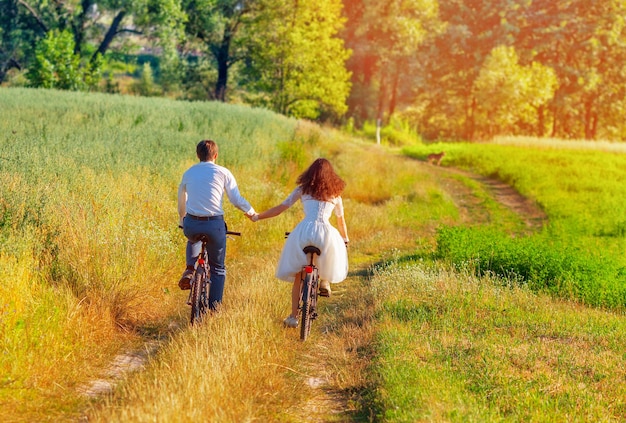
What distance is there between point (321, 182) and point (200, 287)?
1.66 m

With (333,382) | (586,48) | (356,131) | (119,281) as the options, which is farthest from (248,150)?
(586,48)

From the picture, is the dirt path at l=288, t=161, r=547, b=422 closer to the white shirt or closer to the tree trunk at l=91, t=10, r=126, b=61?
the white shirt

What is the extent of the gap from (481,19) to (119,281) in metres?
61.1

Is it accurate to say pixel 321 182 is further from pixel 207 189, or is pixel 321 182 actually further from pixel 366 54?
pixel 366 54

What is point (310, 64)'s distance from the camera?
4400cm

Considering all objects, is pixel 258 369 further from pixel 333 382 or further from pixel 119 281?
pixel 119 281

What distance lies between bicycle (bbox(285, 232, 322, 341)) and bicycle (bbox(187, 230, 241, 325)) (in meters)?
1.00

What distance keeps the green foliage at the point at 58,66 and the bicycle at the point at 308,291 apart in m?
32.6

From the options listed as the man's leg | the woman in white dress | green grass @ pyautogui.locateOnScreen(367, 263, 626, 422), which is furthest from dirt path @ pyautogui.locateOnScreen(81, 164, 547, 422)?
the man's leg

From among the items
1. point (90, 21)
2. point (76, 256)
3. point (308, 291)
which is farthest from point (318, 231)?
point (90, 21)

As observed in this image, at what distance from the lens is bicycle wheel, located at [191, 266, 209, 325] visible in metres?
7.68

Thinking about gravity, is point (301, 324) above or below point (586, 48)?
below

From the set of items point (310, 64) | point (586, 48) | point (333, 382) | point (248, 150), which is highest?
point (586, 48)

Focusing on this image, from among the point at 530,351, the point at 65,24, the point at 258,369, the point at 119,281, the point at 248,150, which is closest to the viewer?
the point at 258,369
